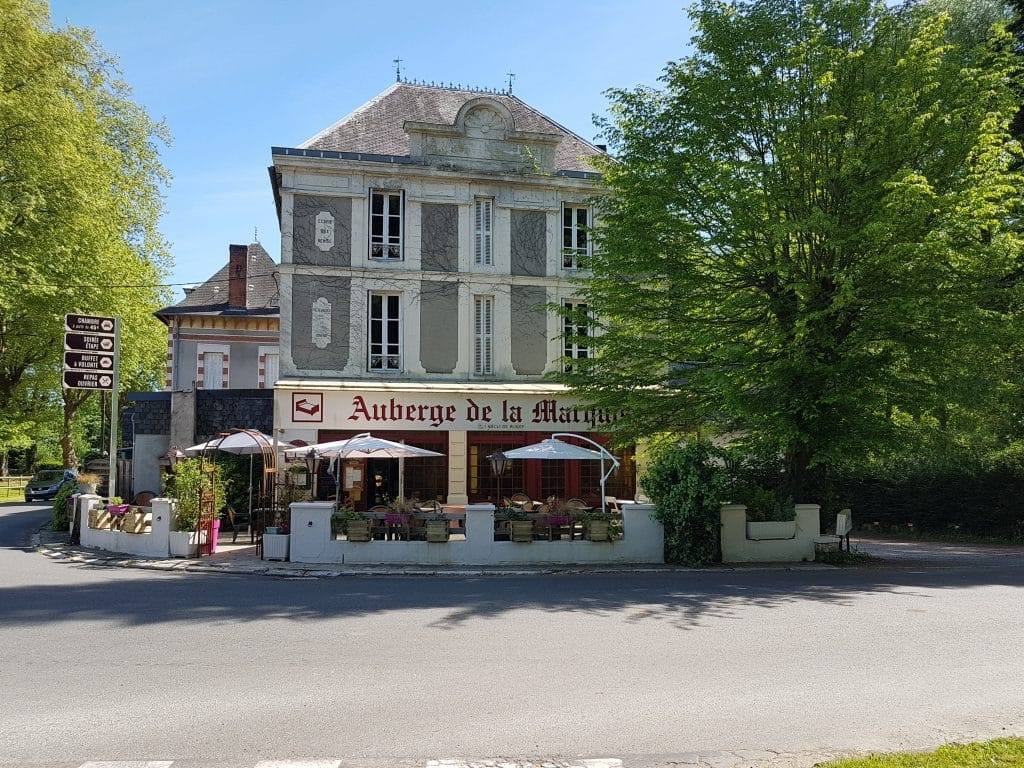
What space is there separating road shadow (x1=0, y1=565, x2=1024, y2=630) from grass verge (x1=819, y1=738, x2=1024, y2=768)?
431 centimetres

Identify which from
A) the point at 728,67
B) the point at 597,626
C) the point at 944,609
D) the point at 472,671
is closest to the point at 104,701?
the point at 472,671

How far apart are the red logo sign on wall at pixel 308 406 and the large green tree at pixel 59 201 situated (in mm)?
11359

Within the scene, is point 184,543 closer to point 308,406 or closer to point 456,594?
point 308,406

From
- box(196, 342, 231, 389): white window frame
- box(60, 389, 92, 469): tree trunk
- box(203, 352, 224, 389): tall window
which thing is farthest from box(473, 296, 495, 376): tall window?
box(60, 389, 92, 469): tree trunk

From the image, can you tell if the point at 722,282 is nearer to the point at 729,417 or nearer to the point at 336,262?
the point at 729,417

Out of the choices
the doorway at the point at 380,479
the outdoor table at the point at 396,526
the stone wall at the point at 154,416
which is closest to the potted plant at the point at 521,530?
the outdoor table at the point at 396,526

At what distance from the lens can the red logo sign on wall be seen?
877 inches

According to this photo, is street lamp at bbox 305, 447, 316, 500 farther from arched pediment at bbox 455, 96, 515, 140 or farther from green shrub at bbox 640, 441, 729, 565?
arched pediment at bbox 455, 96, 515, 140

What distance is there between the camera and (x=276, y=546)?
50.5ft

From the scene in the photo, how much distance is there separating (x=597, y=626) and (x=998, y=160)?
13869 millimetres

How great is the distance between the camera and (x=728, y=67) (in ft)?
54.6

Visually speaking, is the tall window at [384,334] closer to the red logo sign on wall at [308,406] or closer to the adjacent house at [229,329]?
the red logo sign on wall at [308,406]

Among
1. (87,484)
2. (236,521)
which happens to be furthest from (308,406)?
(87,484)

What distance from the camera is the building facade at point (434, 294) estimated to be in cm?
2289
